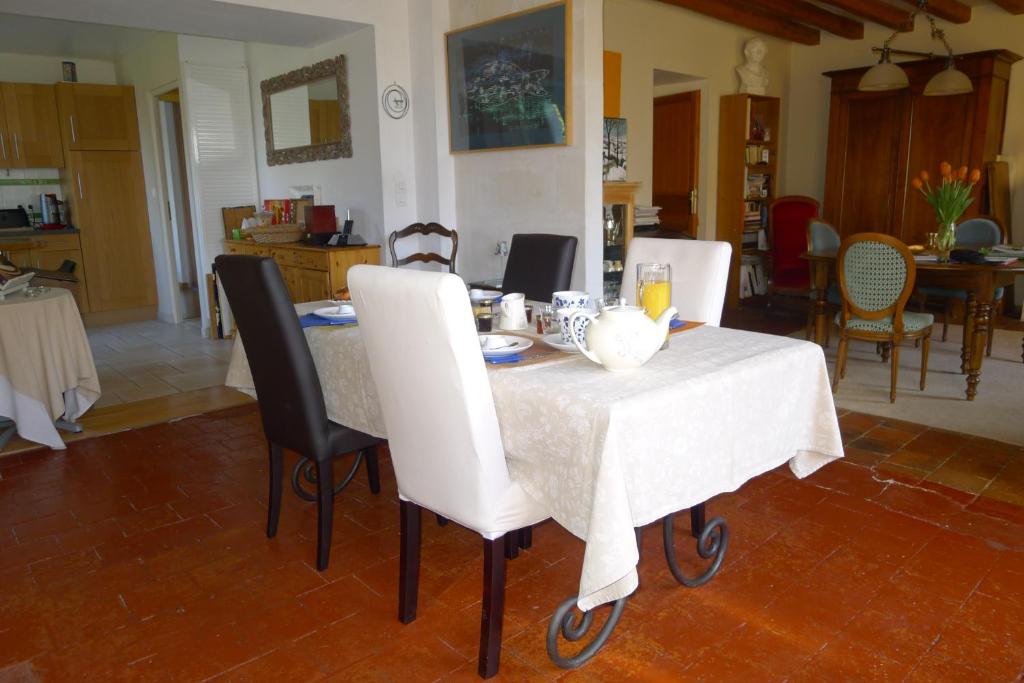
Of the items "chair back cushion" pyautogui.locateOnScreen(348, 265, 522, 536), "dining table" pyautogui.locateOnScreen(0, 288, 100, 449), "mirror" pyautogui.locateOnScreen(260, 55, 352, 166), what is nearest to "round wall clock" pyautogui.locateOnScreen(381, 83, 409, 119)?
"mirror" pyautogui.locateOnScreen(260, 55, 352, 166)

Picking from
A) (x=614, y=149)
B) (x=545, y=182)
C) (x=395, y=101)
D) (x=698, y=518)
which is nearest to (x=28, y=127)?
(x=395, y=101)

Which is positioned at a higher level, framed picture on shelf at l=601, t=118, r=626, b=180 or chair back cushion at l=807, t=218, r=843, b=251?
framed picture on shelf at l=601, t=118, r=626, b=180

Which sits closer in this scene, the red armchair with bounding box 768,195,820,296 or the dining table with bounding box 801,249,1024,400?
the dining table with bounding box 801,249,1024,400

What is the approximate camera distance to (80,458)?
3.24 m

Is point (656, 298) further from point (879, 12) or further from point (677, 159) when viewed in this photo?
point (879, 12)

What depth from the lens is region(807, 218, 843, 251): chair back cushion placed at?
4.97 meters

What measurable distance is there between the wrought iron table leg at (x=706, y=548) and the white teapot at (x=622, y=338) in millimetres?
548

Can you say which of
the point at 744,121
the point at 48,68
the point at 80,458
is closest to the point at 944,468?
the point at 80,458

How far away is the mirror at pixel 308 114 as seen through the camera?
4.96m

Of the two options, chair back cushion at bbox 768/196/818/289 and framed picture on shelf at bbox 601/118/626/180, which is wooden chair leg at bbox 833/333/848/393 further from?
chair back cushion at bbox 768/196/818/289

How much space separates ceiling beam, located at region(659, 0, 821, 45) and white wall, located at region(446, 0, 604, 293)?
2.16 m

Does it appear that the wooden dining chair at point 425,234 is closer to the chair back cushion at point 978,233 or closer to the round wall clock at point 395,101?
the round wall clock at point 395,101

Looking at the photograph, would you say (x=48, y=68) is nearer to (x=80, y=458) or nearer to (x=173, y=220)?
(x=173, y=220)

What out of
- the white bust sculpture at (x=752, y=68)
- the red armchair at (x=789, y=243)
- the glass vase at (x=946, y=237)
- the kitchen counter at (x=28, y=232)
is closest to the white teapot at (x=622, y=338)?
the glass vase at (x=946, y=237)
